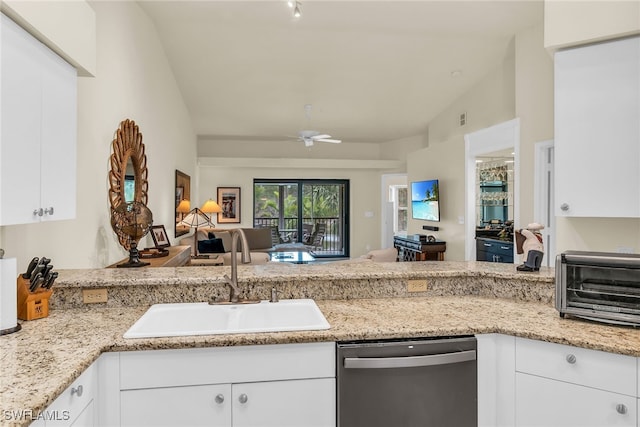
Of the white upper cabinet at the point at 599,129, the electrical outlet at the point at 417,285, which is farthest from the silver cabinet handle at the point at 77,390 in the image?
the white upper cabinet at the point at 599,129

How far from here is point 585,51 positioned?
2.16 metres

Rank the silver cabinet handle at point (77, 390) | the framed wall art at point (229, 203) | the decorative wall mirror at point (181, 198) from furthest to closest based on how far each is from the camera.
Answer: the framed wall art at point (229, 203) < the decorative wall mirror at point (181, 198) < the silver cabinet handle at point (77, 390)

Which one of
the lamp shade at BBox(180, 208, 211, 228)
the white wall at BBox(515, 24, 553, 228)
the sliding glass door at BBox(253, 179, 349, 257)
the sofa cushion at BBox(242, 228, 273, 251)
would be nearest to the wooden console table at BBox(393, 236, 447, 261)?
the white wall at BBox(515, 24, 553, 228)

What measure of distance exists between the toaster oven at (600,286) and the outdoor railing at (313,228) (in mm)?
7770

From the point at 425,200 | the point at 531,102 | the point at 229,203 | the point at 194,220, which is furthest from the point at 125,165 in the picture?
the point at 229,203

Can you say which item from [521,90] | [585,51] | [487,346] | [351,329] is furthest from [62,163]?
[521,90]

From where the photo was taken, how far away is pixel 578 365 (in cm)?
142

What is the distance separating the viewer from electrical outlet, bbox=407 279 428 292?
207cm

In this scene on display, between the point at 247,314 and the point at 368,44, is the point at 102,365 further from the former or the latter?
the point at 368,44

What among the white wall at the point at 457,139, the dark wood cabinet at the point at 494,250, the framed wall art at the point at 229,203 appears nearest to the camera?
the dark wood cabinet at the point at 494,250

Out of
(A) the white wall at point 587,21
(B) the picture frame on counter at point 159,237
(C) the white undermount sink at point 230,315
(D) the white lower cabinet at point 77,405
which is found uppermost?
(A) the white wall at point 587,21

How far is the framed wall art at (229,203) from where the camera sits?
8797 millimetres

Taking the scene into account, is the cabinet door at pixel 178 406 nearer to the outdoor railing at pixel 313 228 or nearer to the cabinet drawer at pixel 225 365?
the cabinet drawer at pixel 225 365

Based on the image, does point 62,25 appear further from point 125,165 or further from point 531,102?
point 531,102
